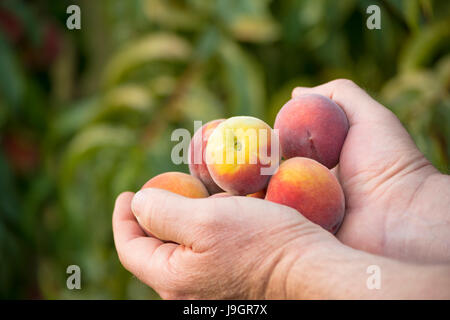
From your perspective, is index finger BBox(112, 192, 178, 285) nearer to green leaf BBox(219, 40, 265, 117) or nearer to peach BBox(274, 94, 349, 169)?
peach BBox(274, 94, 349, 169)

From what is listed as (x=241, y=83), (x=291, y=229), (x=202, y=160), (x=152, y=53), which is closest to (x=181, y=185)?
(x=202, y=160)

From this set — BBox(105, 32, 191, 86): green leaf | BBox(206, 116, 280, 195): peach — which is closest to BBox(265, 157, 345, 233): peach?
BBox(206, 116, 280, 195): peach

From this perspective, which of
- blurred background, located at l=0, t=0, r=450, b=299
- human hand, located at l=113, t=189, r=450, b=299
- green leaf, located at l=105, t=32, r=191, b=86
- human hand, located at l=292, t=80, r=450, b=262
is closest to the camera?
human hand, located at l=113, t=189, r=450, b=299

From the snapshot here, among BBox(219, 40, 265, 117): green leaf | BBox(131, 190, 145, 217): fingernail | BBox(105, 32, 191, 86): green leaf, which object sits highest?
BBox(105, 32, 191, 86): green leaf

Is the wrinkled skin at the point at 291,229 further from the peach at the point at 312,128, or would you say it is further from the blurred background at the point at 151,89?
the blurred background at the point at 151,89

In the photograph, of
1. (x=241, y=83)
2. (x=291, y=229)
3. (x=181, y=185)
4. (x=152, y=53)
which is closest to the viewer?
(x=291, y=229)

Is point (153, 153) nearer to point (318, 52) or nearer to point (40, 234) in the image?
point (318, 52)

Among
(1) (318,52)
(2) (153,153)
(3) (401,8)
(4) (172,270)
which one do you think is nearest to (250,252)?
(4) (172,270)

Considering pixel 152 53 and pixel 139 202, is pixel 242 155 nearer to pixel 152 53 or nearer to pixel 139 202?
pixel 139 202
